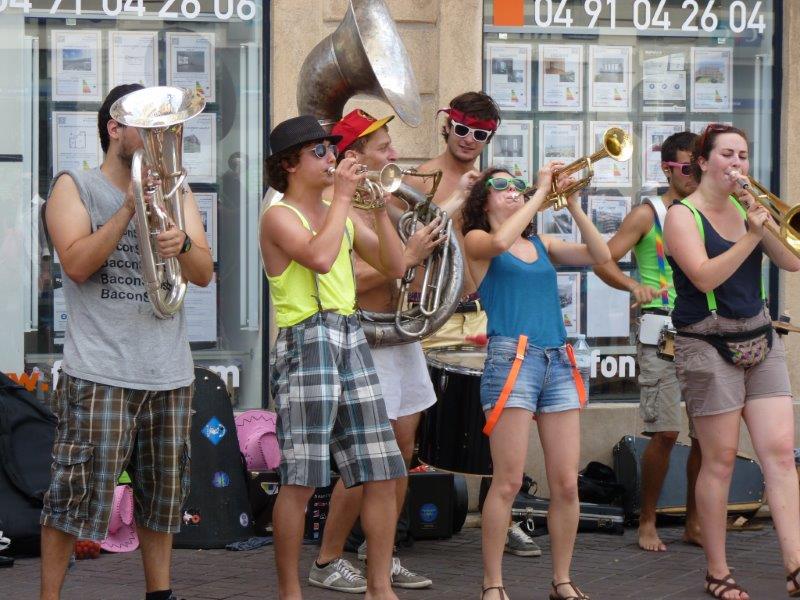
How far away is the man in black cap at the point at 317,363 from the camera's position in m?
4.83

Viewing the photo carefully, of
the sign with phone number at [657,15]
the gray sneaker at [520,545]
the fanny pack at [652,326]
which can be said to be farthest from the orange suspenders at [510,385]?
the sign with phone number at [657,15]

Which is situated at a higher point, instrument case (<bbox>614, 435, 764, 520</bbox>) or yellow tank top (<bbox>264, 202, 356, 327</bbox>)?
yellow tank top (<bbox>264, 202, 356, 327</bbox>)

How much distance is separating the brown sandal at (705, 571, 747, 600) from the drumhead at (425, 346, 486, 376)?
4.41 ft

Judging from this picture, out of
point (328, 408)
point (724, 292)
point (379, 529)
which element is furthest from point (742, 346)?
point (328, 408)

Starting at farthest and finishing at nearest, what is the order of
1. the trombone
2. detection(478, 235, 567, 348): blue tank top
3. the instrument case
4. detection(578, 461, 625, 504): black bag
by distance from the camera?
detection(578, 461, 625, 504): black bag → the instrument case → the trombone → detection(478, 235, 567, 348): blue tank top

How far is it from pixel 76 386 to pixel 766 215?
2.67m

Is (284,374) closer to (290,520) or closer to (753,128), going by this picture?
(290,520)

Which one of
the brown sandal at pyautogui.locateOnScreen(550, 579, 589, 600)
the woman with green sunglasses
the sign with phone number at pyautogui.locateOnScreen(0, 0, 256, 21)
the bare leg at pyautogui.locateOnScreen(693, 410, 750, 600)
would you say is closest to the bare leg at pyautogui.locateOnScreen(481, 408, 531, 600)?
the woman with green sunglasses

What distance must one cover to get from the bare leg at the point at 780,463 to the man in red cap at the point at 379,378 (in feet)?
4.45

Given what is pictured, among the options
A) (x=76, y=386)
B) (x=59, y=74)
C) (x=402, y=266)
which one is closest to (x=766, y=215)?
(x=402, y=266)

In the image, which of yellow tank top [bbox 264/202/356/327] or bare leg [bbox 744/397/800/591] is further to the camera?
bare leg [bbox 744/397/800/591]

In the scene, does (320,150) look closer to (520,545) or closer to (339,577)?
(339,577)

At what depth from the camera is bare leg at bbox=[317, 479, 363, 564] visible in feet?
18.8

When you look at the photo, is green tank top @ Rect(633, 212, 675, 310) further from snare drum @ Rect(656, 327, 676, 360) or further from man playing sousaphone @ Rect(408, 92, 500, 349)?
man playing sousaphone @ Rect(408, 92, 500, 349)
